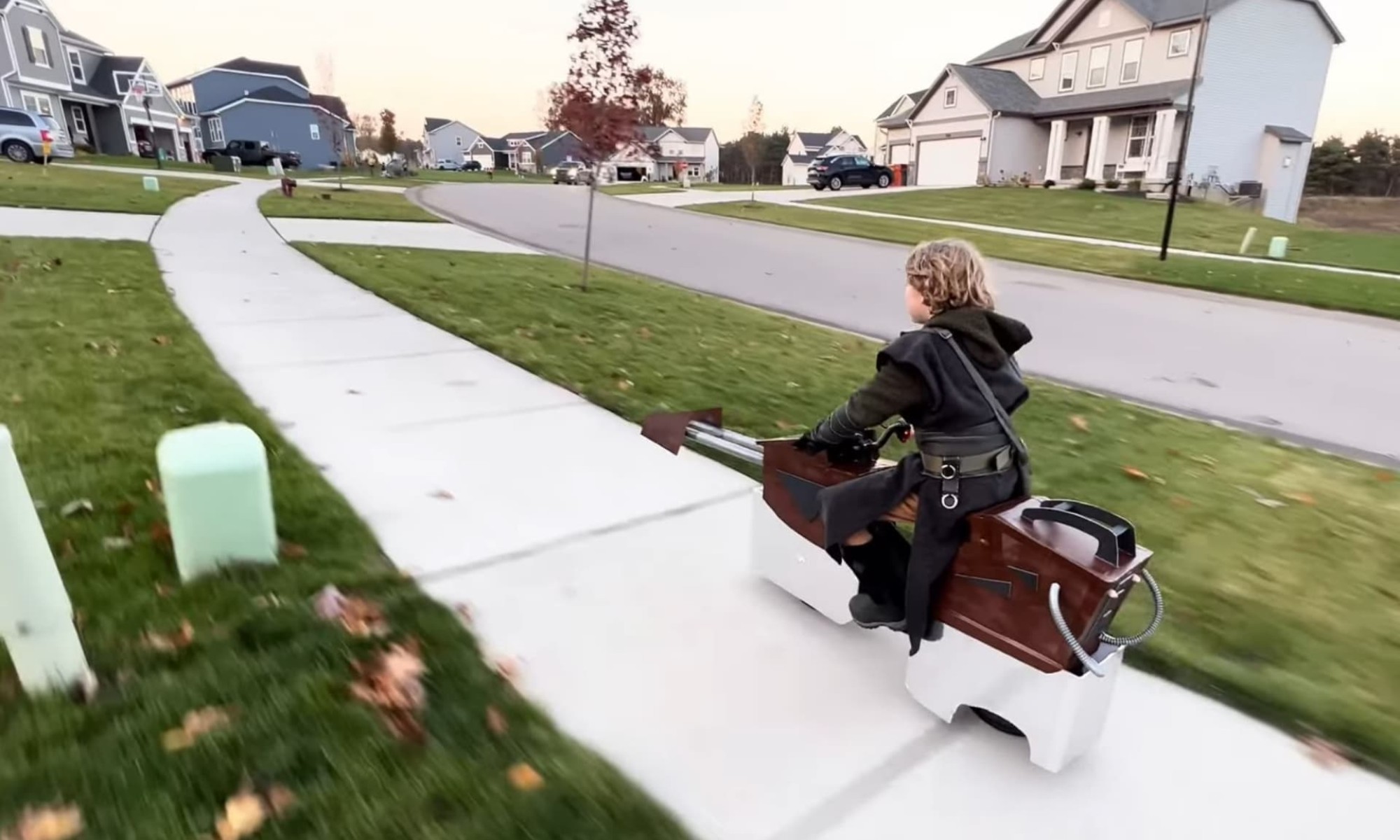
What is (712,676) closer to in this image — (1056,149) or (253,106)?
(1056,149)

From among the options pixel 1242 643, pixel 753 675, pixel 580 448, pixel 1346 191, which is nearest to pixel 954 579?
pixel 753 675

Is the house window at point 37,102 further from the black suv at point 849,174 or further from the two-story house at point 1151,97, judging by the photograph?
the two-story house at point 1151,97

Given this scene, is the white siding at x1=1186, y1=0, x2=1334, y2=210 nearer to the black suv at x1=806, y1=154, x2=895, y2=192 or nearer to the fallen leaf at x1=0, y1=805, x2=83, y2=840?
the black suv at x1=806, y1=154, x2=895, y2=192

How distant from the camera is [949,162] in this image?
1640 inches

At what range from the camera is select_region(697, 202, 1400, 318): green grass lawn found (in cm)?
1262

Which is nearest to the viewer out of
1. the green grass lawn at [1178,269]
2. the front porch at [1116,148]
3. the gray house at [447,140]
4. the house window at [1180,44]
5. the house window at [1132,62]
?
the green grass lawn at [1178,269]

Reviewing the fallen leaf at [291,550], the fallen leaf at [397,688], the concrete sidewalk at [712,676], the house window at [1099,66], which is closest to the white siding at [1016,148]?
the house window at [1099,66]

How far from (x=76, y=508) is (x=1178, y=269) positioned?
1683 centimetres

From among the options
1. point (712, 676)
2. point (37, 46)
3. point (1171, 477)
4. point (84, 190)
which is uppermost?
point (37, 46)

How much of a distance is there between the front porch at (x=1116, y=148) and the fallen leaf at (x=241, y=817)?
35.9 meters

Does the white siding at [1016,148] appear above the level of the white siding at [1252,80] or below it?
below

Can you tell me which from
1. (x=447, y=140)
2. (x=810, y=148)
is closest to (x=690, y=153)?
(x=810, y=148)

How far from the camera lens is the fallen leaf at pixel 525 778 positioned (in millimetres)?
2154

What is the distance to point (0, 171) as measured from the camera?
71.2 ft
